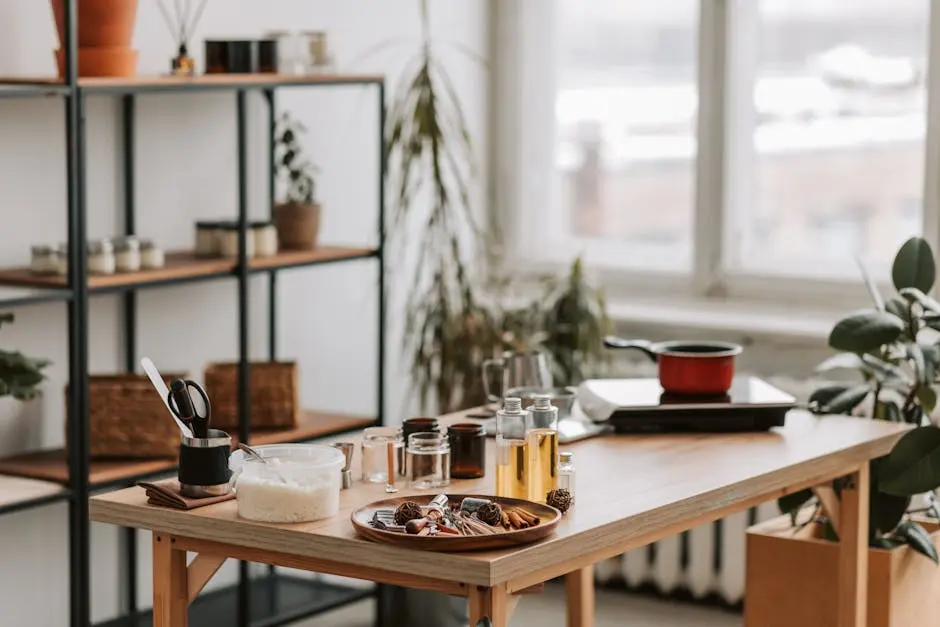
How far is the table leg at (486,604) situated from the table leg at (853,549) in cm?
130

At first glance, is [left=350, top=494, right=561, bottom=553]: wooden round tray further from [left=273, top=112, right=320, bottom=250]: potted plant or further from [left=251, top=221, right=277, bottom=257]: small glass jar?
[left=273, top=112, right=320, bottom=250]: potted plant

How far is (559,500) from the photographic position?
2703 millimetres

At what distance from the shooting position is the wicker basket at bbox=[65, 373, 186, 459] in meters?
3.87

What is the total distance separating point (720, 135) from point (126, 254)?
2.10 m

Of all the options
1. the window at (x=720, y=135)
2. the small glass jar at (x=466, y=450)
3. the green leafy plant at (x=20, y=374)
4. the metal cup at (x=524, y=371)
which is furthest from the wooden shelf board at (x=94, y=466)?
the window at (x=720, y=135)

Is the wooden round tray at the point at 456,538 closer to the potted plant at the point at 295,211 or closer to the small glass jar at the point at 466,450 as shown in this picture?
the small glass jar at the point at 466,450

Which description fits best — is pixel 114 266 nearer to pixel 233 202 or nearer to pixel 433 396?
pixel 233 202

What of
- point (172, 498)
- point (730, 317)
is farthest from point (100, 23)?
point (730, 317)

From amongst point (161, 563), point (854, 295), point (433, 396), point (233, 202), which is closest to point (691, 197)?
point (854, 295)

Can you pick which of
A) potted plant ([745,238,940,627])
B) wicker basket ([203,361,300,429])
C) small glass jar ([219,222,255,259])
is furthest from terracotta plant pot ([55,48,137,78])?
potted plant ([745,238,940,627])

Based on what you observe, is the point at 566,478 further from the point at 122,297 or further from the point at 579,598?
the point at 122,297

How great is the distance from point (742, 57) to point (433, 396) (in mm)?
1497

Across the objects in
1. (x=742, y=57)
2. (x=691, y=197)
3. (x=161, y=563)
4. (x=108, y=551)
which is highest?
(x=742, y=57)

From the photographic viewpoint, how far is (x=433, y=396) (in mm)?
5250
